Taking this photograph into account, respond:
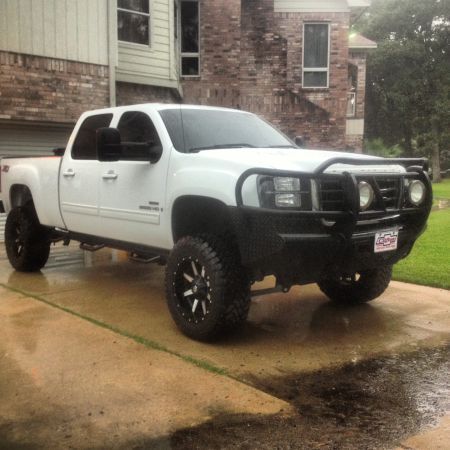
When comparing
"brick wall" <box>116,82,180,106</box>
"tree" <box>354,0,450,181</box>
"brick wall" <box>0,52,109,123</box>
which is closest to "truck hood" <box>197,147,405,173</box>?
"brick wall" <box>0,52,109,123</box>

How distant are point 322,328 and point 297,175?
1.71 metres

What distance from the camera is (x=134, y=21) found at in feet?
43.0

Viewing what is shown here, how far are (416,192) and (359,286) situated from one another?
A: 1.29 m

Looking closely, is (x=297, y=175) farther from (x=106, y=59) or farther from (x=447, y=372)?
(x=106, y=59)

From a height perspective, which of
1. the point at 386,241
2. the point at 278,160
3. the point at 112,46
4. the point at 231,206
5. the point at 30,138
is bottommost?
the point at 386,241

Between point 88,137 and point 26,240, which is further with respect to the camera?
point 26,240

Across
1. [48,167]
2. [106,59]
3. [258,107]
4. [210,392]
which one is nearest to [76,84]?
[106,59]

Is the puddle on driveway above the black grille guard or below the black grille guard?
below

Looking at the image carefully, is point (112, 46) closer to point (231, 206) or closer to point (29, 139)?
point (29, 139)

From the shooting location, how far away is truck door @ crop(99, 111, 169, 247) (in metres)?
5.24

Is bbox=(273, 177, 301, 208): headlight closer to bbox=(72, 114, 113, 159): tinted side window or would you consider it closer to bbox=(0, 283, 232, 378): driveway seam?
bbox=(0, 283, 232, 378): driveway seam

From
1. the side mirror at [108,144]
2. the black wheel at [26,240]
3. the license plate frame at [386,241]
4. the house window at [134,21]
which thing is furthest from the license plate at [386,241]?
the house window at [134,21]

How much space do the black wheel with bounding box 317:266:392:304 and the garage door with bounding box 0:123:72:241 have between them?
6.68 m

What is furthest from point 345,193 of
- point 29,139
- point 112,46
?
point 112,46
